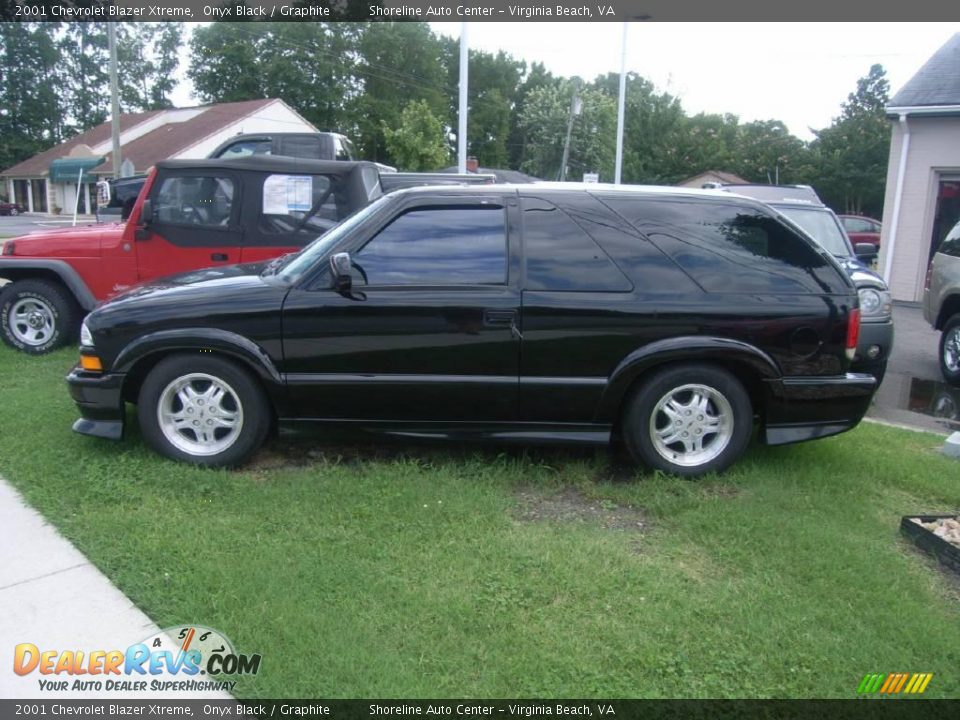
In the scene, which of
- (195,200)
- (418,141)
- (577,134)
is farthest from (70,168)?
(195,200)

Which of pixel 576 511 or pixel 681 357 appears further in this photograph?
pixel 681 357

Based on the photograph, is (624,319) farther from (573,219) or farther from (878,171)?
(878,171)

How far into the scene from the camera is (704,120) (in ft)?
182

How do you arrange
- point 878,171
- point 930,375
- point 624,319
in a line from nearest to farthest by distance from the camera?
point 624,319 < point 930,375 < point 878,171

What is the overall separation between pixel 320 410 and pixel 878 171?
44.0m

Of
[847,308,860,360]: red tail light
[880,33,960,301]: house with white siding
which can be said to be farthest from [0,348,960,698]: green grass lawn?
[880,33,960,301]: house with white siding

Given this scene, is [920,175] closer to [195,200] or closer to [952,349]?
[952,349]

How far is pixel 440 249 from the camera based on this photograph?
15.0 ft

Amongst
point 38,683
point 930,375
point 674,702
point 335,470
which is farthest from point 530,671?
point 930,375

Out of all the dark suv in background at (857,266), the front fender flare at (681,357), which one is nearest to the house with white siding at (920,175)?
the dark suv in background at (857,266)

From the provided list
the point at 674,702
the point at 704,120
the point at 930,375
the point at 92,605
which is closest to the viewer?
the point at 674,702

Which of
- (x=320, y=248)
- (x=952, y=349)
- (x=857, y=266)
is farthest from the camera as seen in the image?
(x=952, y=349)

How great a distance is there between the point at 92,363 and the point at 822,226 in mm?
7333

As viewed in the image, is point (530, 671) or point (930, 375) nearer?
point (530, 671)
